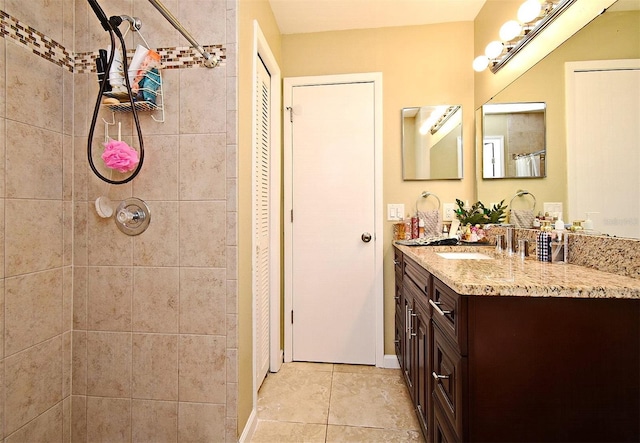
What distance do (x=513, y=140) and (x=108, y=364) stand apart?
8.35ft

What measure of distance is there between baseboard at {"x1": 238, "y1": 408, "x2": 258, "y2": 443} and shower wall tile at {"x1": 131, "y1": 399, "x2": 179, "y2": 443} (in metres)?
0.31

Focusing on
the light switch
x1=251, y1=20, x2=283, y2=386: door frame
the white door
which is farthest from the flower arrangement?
x1=251, y1=20, x2=283, y2=386: door frame

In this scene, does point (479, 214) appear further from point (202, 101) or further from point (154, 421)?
point (154, 421)

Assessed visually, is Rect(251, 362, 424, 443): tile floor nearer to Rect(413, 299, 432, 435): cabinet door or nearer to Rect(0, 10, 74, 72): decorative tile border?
Rect(413, 299, 432, 435): cabinet door

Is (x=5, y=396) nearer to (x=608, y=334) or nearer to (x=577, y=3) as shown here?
(x=608, y=334)

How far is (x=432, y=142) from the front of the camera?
2.34 meters

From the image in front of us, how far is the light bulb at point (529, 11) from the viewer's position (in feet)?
5.09

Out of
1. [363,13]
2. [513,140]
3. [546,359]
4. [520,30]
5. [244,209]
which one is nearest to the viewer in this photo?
[546,359]

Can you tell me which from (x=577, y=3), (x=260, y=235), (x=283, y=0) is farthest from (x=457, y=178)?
(x=283, y=0)

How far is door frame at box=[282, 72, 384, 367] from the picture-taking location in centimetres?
235

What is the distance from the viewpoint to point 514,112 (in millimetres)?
1829

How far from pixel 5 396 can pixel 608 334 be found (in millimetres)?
2184

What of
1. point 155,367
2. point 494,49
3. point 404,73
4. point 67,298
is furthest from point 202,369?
point 494,49

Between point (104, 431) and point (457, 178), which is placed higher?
point (457, 178)
